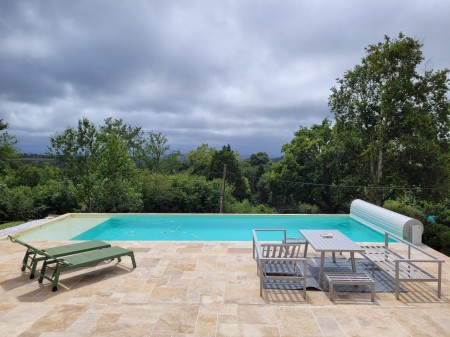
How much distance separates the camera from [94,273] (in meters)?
5.75

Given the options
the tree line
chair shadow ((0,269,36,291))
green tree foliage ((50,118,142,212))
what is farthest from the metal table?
green tree foliage ((50,118,142,212))

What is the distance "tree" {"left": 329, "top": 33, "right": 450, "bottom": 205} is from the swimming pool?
15.2 feet

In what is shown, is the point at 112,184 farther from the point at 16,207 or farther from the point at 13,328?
the point at 13,328

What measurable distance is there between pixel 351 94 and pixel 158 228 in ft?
35.1

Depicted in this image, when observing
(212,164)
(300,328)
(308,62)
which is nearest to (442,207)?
(308,62)

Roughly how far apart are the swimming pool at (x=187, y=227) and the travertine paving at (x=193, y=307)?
395 centimetres

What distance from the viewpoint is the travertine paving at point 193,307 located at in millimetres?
3777

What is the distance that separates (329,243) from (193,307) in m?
2.49

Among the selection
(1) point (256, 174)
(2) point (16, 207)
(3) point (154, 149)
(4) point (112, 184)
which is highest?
(3) point (154, 149)

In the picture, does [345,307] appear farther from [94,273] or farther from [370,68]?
[370,68]

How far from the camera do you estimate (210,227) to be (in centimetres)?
1170

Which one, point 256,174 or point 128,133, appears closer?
point 128,133

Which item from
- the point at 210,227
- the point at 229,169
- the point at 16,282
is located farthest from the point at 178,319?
the point at 229,169

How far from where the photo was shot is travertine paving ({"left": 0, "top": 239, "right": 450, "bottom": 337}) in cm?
378
